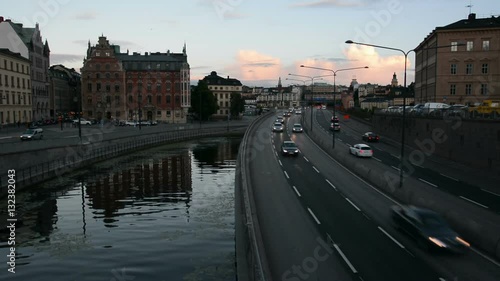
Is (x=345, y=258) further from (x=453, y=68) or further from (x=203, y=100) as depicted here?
(x=203, y=100)

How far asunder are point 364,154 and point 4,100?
6200cm

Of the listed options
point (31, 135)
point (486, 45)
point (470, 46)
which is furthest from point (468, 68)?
point (31, 135)

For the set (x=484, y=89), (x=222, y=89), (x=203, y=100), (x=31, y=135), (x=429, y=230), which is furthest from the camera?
(x=222, y=89)

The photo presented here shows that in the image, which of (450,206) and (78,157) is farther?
(78,157)

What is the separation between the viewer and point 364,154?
44.9 metres

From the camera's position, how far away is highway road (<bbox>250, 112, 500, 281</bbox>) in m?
15.5

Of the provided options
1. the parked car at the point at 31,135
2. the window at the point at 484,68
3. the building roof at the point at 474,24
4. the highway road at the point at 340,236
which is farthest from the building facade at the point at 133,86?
the highway road at the point at 340,236

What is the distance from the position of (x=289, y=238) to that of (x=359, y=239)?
319cm

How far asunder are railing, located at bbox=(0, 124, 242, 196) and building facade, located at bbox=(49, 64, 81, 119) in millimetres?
48115

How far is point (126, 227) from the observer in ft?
90.4

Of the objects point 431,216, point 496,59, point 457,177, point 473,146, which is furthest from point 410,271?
point 496,59

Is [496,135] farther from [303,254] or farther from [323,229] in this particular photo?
[303,254]

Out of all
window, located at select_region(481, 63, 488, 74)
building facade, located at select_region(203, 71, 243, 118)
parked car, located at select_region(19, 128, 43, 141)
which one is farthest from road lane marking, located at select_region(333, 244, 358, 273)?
building facade, located at select_region(203, 71, 243, 118)

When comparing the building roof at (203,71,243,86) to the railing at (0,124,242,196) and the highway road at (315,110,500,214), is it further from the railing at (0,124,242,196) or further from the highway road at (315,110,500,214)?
the highway road at (315,110,500,214)
